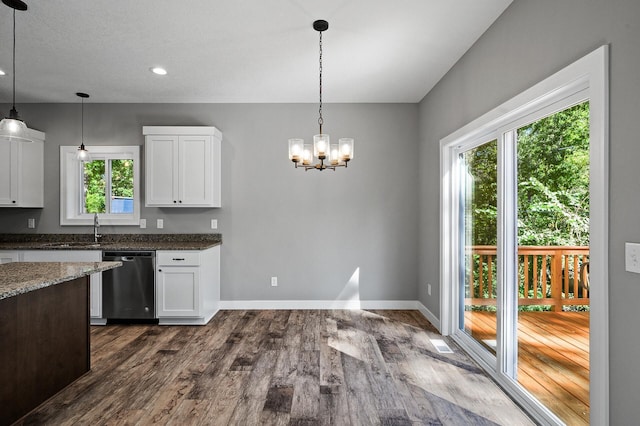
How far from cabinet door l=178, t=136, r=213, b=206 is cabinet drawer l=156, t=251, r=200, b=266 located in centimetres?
68

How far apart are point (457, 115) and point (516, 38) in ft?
3.23

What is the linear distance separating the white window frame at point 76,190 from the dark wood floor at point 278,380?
1399 mm

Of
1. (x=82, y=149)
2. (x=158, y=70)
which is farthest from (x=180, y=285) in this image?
(x=158, y=70)

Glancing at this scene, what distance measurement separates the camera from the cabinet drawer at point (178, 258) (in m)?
3.74

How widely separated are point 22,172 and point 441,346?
521cm

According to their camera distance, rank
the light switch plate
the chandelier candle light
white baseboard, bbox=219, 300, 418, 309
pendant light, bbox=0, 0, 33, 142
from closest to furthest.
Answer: the light switch plate → pendant light, bbox=0, 0, 33, 142 → the chandelier candle light → white baseboard, bbox=219, 300, 418, 309

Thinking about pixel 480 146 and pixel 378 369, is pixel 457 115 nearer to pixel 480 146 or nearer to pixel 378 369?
pixel 480 146

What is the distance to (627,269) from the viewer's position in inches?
55.4

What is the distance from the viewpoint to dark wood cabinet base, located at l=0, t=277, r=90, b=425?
1.97m

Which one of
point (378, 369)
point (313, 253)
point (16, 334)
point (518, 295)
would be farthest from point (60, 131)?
point (518, 295)

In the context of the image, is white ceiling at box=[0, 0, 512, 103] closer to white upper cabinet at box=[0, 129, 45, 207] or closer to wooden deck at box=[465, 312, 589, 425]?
white upper cabinet at box=[0, 129, 45, 207]

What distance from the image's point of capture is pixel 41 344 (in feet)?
7.18

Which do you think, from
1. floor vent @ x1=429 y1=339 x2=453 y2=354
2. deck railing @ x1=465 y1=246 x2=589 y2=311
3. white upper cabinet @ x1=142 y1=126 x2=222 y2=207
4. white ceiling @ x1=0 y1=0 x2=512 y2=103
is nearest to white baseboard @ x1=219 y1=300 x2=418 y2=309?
floor vent @ x1=429 y1=339 x2=453 y2=354


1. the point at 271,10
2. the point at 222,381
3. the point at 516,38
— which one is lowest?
the point at 222,381
